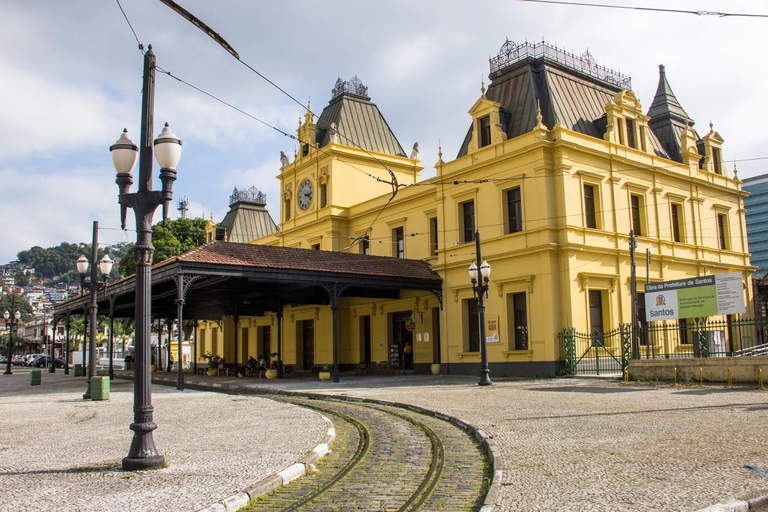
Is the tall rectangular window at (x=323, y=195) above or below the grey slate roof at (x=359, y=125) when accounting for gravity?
below

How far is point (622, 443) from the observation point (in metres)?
8.63

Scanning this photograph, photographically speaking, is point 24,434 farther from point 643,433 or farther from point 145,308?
point 643,433

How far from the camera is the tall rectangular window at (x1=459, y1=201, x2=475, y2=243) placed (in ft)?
90.4

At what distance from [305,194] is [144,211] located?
3017 centimetres

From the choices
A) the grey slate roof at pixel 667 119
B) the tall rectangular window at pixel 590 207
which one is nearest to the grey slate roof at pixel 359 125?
the grey slate roof at pixel 667 119

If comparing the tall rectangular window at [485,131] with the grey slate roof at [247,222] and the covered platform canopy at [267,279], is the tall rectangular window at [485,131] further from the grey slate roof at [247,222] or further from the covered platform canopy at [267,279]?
the grey slate roof at [247,222]

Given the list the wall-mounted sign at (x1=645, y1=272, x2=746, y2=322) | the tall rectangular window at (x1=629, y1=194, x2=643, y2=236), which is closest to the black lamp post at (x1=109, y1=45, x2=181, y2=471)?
the wall-mounted sign at (x1=645, y1=272, x2=746, y2=322)

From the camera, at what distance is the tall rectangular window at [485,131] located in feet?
88.6

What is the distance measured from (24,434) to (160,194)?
5777 mm

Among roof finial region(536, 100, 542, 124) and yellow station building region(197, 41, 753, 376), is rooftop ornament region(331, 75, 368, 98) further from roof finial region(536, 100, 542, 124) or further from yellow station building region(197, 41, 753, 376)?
roof finial region(536, 100, 542, 124)

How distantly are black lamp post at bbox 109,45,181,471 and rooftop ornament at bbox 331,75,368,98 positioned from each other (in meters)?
30.9

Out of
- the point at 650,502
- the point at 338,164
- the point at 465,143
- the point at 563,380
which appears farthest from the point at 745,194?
the point at 650,502

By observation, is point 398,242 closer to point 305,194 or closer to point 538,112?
point 305,194

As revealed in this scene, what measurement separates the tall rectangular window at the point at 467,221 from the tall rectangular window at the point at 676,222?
8.95 m
